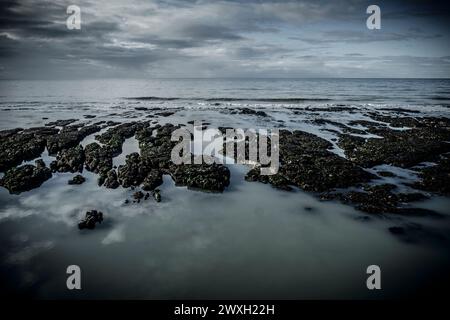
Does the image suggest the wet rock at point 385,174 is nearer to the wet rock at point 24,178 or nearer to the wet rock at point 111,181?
the wet rock at point 111,181

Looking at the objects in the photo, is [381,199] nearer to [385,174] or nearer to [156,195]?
[385,174]

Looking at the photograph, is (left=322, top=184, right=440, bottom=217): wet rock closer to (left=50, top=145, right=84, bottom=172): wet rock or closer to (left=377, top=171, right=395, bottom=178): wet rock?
(left=377, top=171, right=395, bottom=178): wet rock

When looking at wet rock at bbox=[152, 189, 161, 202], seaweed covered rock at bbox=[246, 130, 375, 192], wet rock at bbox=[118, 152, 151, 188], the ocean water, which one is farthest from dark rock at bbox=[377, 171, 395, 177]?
wet rock at bbox=[118, 152, 151, 188]

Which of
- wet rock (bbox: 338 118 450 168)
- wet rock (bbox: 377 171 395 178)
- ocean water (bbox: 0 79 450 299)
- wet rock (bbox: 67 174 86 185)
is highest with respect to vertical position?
wet rock (bbox: 338 118 450 168)

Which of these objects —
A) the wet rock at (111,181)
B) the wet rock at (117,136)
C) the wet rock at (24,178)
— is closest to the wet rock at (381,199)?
the wet rock at (111,181)

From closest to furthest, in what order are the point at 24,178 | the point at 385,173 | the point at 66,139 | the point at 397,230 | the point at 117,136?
the point at 397,230, the point at 24,178, the point at 385,173, the point at 66,139, the point at 117,136

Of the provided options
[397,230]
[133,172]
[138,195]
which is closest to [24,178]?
[133,172]
